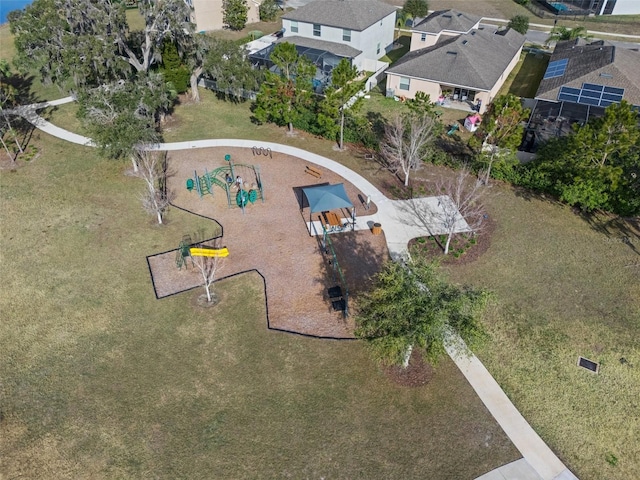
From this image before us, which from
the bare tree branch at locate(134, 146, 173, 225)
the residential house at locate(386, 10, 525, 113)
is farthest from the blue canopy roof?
the residential house at locate(386, 10, 525, 113)

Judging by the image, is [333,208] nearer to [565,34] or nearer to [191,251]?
[191,251]

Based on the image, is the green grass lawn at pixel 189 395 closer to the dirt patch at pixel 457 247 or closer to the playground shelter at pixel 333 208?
the playground shelter at pixel 333 208

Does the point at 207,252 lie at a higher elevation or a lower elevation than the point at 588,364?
higher

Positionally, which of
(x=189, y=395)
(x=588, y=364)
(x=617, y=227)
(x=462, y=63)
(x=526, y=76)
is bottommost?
(x=189, y=395)

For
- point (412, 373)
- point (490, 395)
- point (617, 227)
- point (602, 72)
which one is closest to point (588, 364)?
point (490, 395)

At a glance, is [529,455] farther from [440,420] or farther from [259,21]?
[259,21]

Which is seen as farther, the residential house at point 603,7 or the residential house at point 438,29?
the residential house at point 603,7

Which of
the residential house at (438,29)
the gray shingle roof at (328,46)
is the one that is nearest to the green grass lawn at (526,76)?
the residential house at (438,29)

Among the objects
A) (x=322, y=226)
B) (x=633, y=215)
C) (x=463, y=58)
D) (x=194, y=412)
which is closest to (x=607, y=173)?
(x=633, y=215)
